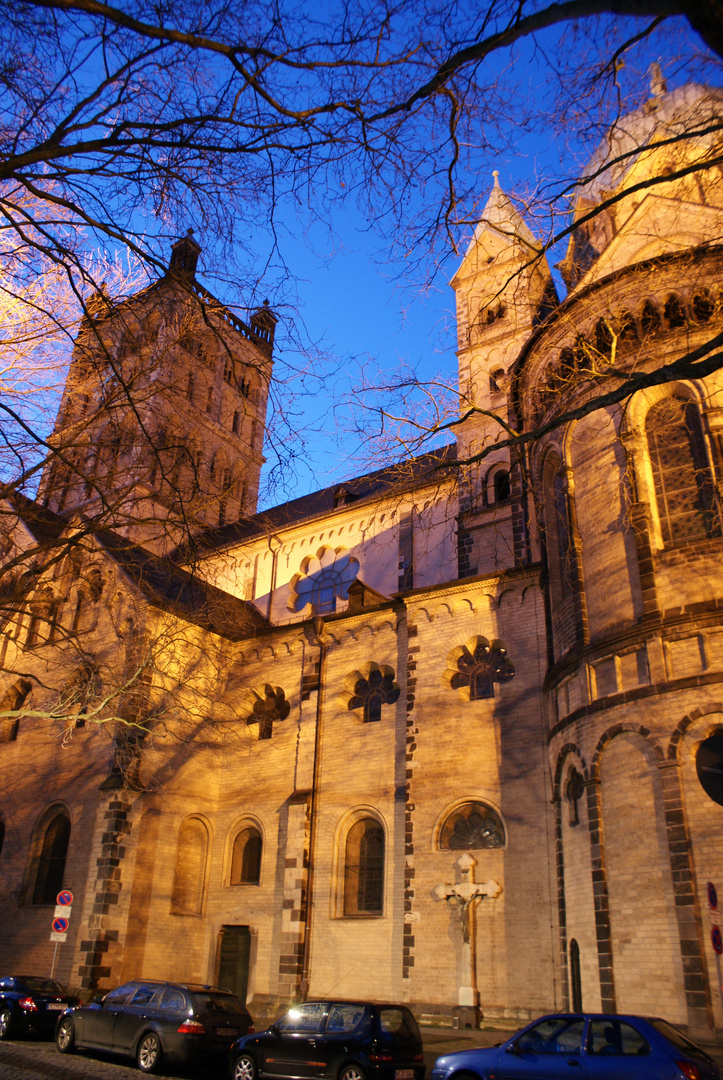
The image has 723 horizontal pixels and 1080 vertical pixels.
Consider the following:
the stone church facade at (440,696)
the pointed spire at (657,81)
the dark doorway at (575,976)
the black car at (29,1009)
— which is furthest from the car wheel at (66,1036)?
the pointed spire at (657,81)

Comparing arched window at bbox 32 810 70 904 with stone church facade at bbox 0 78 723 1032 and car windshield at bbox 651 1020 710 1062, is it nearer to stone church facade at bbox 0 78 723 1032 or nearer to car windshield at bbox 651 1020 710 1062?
stone church facade at bbox 0 78 723 1032

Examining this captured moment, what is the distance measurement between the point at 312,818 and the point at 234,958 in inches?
169

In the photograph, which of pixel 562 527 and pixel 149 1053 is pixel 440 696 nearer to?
pixel 562 527

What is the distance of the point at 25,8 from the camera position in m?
5.99

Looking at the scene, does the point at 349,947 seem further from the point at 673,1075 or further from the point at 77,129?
the point at 77,129

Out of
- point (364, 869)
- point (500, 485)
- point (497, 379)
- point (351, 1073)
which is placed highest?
point (497, 379)

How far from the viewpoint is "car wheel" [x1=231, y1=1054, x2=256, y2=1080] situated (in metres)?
11.2

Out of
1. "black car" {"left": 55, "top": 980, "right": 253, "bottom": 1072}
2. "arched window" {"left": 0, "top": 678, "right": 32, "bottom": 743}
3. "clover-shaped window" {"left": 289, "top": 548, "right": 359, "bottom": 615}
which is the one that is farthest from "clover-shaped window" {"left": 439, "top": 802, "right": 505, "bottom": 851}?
"arched window" {"left": 0, "top": 678, "right": 32, "bottom": 743}

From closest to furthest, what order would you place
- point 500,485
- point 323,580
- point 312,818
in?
point 312,818
point 500,485
point 323,580

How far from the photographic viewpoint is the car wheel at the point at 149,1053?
11.9 m

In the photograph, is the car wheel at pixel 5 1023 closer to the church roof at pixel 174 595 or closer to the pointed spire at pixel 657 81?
the church roof at pixel 174 595

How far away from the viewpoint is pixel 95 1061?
1286cm

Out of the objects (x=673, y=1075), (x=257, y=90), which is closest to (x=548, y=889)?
(x=673, y=1075)

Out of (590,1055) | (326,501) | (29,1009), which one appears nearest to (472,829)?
(29,1009)
